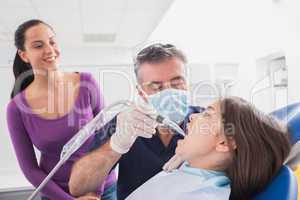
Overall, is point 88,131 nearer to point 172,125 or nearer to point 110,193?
point 172,125

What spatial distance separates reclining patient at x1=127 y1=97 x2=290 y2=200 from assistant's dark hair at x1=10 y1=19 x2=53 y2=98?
689 mm

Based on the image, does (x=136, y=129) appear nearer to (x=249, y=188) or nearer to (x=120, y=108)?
(x=120, y=108)

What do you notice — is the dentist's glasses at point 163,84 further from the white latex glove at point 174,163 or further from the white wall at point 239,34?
the white wall at point 239,34

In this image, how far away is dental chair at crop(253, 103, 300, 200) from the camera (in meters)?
0.81

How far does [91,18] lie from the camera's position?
311 cm

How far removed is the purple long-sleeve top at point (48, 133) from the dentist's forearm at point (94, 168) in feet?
0.50

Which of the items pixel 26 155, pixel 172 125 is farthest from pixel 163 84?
pixel 26 155

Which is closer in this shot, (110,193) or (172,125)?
(172,125)

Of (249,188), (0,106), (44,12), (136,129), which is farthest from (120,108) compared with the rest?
(44,12)

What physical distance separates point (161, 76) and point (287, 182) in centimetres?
57

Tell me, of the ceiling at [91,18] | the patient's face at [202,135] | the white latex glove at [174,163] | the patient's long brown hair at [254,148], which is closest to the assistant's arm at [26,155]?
the white latex glove at [174,163]

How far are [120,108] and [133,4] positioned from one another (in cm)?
A: 190

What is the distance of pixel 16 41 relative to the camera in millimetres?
1316

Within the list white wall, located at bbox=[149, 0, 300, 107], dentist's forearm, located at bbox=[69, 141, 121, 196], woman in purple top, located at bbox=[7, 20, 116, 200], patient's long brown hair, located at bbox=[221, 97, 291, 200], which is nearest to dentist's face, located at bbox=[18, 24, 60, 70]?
woman in purple top, located at bbox=[7, 20, 116, 200]
